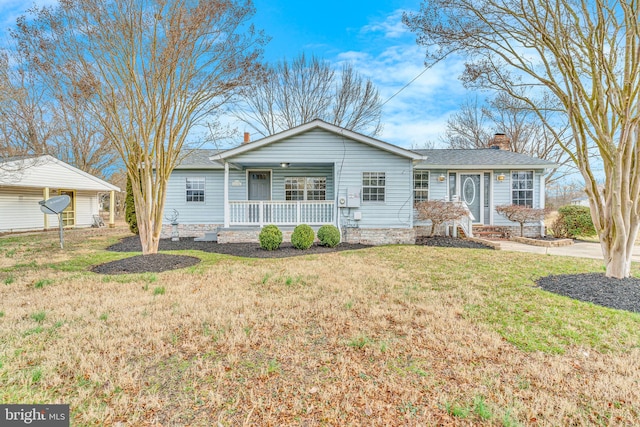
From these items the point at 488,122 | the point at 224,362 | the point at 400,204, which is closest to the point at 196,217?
the point at 400,204

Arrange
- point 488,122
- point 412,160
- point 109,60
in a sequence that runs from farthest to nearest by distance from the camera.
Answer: point 488,122 → point 412,160 → point 109,60

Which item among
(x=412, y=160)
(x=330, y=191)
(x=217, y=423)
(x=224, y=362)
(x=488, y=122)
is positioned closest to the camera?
(x=217, y=423)

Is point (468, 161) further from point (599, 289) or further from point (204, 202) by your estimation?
point (204, 202)

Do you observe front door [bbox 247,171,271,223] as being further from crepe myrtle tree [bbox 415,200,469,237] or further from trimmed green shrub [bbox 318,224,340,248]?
crepe myrtle tree [bbox 415,200,469,237]

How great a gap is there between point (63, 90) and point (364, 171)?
885cm

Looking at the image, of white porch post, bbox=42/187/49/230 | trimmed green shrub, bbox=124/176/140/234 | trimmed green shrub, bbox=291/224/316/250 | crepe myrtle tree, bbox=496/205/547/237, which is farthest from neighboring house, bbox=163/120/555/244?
white porch post, bbox=42/187/49/230

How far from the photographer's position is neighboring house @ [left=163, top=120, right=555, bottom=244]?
10.7 metres

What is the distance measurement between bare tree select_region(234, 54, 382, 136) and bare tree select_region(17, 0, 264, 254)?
12.0 meters

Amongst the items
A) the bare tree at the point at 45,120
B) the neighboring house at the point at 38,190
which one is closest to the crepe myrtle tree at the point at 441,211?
the bare tree at the point at 45,120

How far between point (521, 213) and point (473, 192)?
2.03 meters

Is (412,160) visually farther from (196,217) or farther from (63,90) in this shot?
(63,90)

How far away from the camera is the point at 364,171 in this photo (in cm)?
1084

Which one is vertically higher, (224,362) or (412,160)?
(412,160)

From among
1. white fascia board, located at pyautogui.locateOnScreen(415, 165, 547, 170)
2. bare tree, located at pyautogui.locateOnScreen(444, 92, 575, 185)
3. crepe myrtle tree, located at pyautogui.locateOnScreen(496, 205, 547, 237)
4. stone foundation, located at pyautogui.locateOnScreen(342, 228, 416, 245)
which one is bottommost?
stone foundation, located at pyautogui.locateOnScreen(342, 228, 416, 245)
